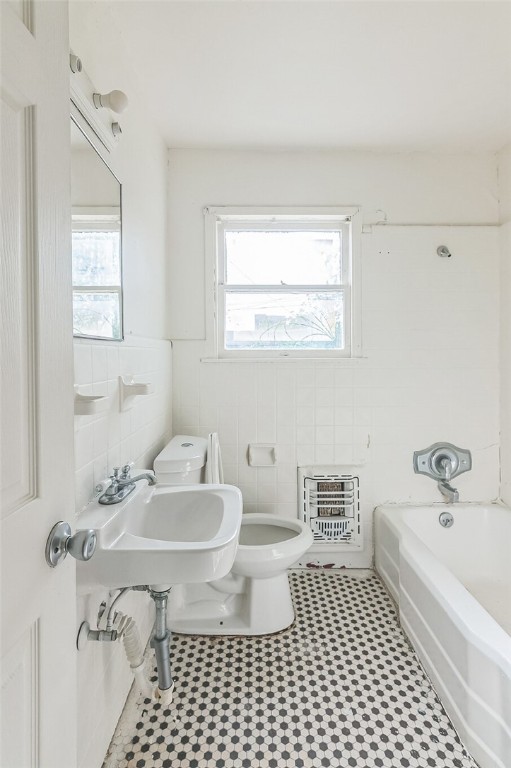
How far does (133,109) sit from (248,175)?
2.39 feet

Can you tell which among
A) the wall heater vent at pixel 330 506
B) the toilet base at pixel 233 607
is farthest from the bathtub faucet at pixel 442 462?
the toilet base at pixel 233 607

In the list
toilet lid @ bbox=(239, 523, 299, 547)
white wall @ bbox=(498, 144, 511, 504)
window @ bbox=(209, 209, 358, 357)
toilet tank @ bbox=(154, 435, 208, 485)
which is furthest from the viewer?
window @ bbox=(209, 209, 358, 357)

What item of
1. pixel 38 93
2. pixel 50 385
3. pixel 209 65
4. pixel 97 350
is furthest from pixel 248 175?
pixel 50 385

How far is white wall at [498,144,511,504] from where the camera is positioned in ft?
6.47

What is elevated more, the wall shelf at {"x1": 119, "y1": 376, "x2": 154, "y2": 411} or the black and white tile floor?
the wall shelf at {"x1": 119, "y1": 376, "x2": 154, "y2": 411}

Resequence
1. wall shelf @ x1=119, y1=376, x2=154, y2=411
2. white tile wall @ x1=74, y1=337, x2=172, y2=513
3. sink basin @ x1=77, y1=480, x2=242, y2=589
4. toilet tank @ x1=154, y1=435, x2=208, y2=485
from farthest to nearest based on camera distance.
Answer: toilet tank @ x1=154, y1=435, x2=208, y2=485, wall shelf @ x1=119, y1=376, x2=154, y2=411, white tile wall @ x1=74, y1=337, x2=172, y2=513, sink basin @ x1=77, y1=480, x2=242, y2=589

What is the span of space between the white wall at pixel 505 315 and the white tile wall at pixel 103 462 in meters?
1.91

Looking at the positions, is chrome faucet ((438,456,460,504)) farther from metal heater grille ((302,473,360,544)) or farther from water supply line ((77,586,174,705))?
water supply line ((77,586,174,705))

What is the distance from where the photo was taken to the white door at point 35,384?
0.45m

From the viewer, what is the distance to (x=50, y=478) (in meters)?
0.54

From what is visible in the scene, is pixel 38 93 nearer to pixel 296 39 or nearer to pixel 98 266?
pixel 98 266

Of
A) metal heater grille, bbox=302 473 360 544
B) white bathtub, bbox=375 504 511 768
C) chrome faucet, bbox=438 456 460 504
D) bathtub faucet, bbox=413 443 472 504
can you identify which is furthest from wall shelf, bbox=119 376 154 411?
chrome faucet, bbox=438 456 460 504

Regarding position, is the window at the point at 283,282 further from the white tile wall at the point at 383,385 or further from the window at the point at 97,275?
the window at the point at 97,275

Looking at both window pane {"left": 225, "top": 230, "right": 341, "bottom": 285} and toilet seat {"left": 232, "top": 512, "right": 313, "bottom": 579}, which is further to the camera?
window pane {"left": 225, "top": 230, "right": 341, "bottom": 285}
